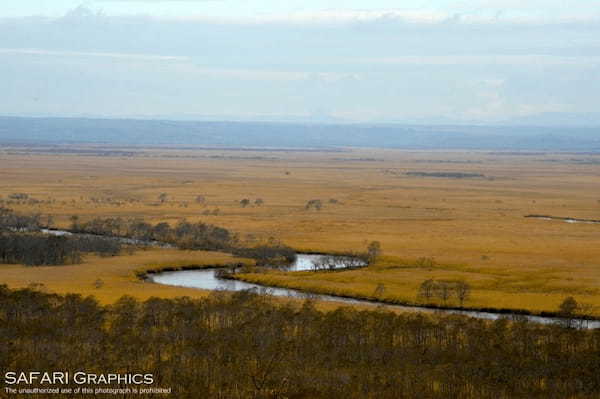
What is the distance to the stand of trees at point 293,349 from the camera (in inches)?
1618

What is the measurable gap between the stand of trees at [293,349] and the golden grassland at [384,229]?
12.2m

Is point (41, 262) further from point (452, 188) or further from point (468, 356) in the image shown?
point (452, 188)

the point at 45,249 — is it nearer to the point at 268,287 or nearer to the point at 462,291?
the point at 268,287

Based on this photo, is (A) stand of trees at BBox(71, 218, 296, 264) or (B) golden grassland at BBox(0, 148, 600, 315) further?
(A) stand of trees at BBox(71, 218, 296, 264)

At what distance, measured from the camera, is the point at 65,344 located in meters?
45.5

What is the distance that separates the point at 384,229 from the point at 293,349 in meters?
65.7

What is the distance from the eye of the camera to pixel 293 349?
46.8 metres

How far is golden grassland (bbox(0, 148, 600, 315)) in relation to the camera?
234ft

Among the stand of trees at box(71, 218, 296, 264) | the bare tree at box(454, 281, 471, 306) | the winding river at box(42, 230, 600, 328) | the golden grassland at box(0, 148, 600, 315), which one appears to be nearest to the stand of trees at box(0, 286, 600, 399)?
the winding river at box(42, 230, 600, 328)

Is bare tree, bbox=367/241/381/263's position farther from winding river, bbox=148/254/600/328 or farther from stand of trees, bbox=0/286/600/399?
stand of trees, bbox=0/286/600/399

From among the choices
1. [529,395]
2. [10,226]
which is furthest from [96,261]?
[529,395]

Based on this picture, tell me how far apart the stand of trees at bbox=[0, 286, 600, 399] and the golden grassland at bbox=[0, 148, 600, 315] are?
12213 mm

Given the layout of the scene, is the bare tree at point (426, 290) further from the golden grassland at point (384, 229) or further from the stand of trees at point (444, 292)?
the golden grassland at point (384, 229)

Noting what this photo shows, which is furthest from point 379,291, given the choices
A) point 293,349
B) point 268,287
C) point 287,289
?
point 293,349
